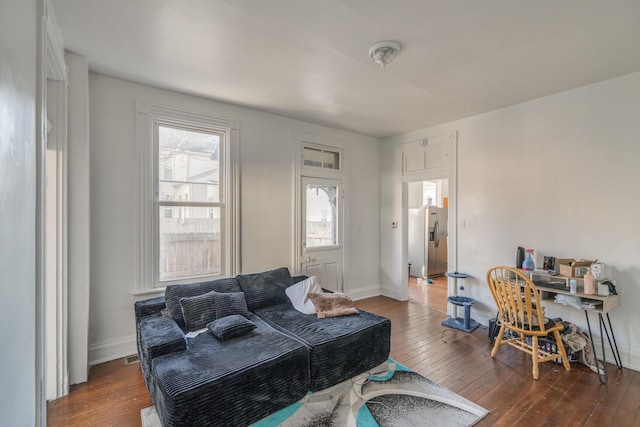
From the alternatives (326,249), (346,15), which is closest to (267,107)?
(346,15)

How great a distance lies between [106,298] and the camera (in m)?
2.88

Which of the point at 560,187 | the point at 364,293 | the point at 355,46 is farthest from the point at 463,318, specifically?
the point at 355,46

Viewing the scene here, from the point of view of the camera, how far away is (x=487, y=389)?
2422 millimetres

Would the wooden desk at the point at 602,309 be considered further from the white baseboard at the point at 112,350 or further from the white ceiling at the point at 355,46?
the white baseboard at the point at 112,350

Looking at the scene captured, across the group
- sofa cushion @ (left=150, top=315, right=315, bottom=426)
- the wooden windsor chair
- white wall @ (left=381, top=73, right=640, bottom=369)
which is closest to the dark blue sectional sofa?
sofa cushion @ (left=150, top=315, right=315, bottom=426)

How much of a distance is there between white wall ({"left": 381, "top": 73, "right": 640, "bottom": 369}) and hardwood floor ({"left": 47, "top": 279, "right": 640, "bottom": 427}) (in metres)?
0.74

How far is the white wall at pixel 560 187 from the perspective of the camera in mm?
2805

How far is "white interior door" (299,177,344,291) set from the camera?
14.2 ft

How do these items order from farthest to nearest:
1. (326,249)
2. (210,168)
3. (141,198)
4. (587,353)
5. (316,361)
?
(326,249) < (210,168) < (141,198) < (587,353) < (316,361)

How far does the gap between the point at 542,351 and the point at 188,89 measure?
459 centimetres

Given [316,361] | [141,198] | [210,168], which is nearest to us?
[316,361]

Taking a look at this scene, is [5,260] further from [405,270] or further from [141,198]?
[405,270]

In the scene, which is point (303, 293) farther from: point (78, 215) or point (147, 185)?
point (78, 215)

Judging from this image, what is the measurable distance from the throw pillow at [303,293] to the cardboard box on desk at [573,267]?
256 centimetres
